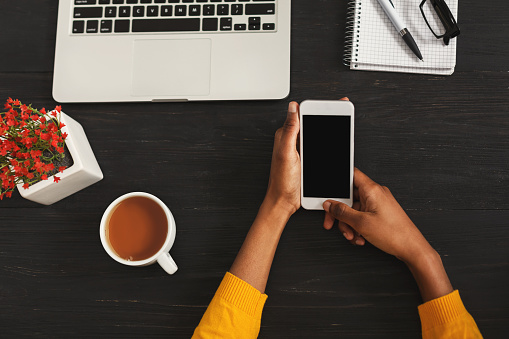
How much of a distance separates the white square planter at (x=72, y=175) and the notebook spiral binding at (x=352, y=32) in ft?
1.97

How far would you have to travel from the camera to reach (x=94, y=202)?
2.63ft

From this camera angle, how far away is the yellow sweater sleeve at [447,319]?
26.6 inches

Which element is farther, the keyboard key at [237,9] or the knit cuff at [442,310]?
the keyboard key at [237,9]

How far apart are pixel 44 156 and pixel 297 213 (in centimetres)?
51

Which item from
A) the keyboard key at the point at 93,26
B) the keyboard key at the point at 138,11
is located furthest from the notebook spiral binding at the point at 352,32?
the keyboard key at the point at 93,26

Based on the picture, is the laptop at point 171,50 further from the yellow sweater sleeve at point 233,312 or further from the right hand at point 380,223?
the yellow sweater sleeve at point 233,312

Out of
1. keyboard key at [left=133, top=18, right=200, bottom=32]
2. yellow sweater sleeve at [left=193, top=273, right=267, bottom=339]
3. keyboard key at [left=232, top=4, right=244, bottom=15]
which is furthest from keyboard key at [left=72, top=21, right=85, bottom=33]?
yellow sweater sleeve at [left=193, top=273, right=267, bottom=339]

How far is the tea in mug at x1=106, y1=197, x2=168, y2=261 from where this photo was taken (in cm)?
71

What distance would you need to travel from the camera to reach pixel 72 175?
27.6 inches

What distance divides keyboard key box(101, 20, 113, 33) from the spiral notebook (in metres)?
0.54

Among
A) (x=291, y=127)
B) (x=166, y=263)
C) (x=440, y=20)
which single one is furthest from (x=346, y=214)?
(x=440, y=20)

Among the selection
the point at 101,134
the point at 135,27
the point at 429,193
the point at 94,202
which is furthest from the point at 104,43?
the point at 429,193

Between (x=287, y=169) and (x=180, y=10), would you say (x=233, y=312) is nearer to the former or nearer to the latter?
(x=287, y=169)

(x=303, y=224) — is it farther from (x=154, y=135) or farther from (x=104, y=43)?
(x=104, y=43)
